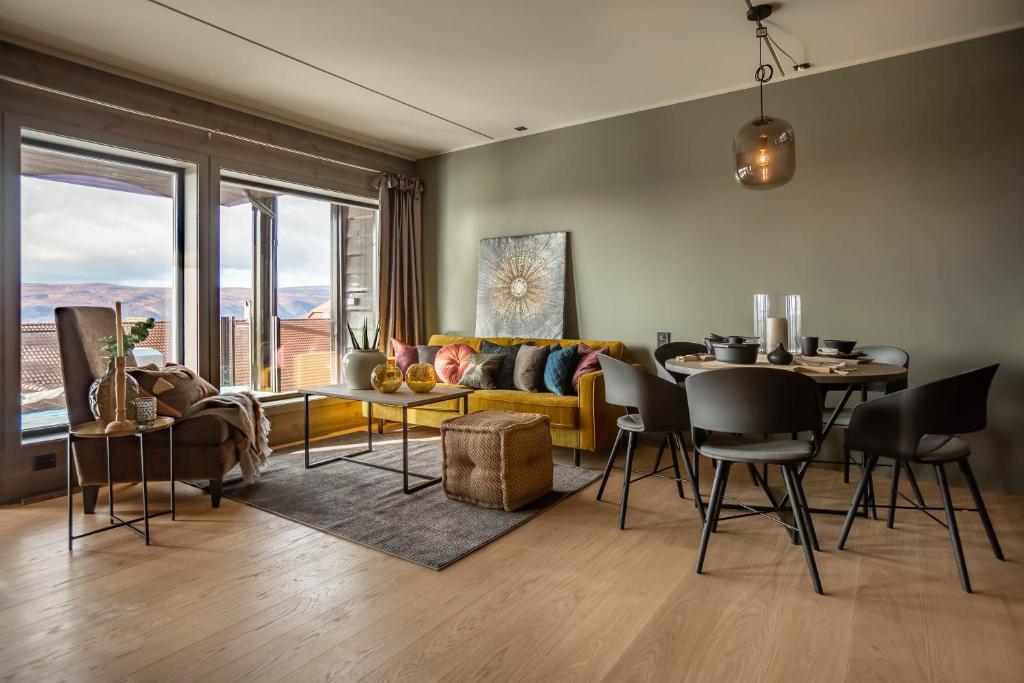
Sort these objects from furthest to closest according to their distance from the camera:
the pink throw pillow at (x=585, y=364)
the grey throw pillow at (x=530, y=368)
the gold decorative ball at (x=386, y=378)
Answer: the grey throw pillow at (x=530, y=368) → the pink throw pillow at (x=585, y=364) → the gold decorative ball at (x=386, y=378)

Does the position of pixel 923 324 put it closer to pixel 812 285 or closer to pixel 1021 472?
pixel 812 285

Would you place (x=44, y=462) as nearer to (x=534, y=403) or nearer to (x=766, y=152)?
(x=534, y=403)

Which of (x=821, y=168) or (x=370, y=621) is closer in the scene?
(x=370, y=621)

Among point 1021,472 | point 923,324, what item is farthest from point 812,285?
point 1021,472

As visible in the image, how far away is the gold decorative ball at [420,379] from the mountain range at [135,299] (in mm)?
1880

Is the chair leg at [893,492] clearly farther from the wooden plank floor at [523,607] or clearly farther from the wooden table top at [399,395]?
the wooden table top at [399,395]

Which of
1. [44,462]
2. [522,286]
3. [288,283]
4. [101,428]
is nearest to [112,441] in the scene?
[101,428]

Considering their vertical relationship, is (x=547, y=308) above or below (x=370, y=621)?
above

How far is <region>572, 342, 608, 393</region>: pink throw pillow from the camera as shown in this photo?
4203 millimetres

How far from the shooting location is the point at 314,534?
2820 mm

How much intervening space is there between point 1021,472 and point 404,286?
185 inches

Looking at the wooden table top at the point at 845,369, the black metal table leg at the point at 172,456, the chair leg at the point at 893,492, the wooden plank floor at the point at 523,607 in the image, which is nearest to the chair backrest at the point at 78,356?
the black metal table leg at the point at 172,456

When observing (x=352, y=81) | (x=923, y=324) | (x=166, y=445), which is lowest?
(x=166, y=445)

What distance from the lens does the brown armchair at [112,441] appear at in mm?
2984
